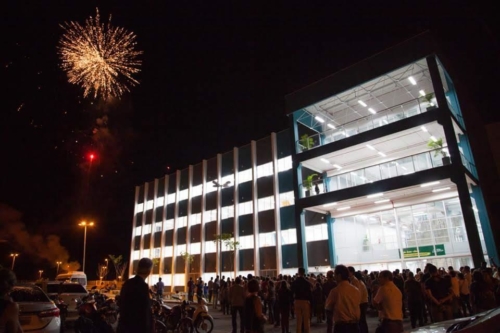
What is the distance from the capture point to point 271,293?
14.5 m

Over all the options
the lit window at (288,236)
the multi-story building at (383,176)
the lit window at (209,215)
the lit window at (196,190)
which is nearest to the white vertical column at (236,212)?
the multi-story building at (383,176)

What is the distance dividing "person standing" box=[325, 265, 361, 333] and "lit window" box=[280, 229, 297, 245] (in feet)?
94.3

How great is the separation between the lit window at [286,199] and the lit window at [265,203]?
1.30 meters

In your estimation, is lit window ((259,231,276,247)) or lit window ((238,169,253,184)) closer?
lit window ((259,231,276,247))

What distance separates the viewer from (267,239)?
35500 mm

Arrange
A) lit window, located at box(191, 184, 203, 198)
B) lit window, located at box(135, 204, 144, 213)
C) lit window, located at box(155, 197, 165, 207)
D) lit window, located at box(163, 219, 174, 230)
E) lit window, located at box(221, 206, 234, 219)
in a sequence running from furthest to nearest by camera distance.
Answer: lit window, located at box(135, 204, 144, 213)
lit window, located at box(155, 197, 165, 207)
lit window, located at box(163, 219, 174, 230)
lit window, located at box(191, 184, 203, 198)
lit window, located at box(221, 206, 234, 219)

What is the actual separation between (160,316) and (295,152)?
1568 cm

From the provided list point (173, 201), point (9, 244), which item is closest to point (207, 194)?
point (173, 201)

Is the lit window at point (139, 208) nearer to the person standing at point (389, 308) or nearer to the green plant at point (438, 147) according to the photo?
the green plant at point (438, 147)

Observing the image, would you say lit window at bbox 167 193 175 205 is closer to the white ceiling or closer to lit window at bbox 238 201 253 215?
lit window at bbox 238 201 253 215

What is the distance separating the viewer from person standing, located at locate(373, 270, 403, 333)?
5.51 meters

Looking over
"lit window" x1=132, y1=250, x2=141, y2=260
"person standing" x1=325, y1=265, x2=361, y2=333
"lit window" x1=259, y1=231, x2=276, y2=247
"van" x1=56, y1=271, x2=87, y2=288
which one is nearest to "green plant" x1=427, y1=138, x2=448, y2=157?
"person standing" x1=325, y1=265, x2=361, y2=333

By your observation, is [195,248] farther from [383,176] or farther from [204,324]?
[204,324]

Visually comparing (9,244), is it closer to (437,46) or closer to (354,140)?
(354,140)
